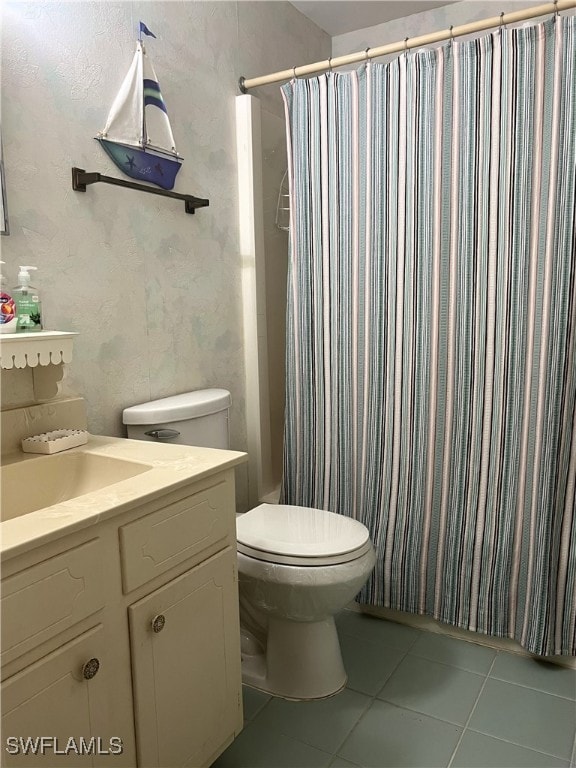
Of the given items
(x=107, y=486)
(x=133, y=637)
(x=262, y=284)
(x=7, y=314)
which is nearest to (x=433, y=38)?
(x=262, y=284)

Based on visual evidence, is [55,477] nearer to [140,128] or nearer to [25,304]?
[25,304]

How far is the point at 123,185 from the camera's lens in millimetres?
1684

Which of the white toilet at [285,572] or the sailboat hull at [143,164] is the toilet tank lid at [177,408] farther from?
the sailboat hull at [143,164]

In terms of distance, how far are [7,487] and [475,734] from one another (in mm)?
1293

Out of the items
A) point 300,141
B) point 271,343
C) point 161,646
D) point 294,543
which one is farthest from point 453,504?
point 300,141

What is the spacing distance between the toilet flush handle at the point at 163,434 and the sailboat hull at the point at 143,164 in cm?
72

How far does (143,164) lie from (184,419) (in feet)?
2.42

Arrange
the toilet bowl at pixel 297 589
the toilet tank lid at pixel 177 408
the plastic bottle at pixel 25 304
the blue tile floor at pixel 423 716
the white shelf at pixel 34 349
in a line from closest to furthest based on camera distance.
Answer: the white shelf at pixel 34 349
the plastic bottle at pixel 25 304
the blue tile floor at pixel 423 716
the toilet bowl at pixel 297 589
the toilet tank lid at pixel 177 408

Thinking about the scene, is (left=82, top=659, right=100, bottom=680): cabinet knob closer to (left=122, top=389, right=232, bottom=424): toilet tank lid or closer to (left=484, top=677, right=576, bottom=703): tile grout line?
(left=122, top=389, right=232, bottom=424): toilet tank lid

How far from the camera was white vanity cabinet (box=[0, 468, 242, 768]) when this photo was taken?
3.08 feet

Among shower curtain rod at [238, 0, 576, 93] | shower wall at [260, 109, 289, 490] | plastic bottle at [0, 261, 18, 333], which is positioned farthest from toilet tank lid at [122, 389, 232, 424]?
shower curtain rod at [238, 0, 576, 93]

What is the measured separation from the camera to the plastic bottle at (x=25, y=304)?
1403 millimetres

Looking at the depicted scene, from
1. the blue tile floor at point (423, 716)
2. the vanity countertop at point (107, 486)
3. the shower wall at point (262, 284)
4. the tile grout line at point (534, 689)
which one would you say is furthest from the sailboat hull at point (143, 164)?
the tile grout line at point (534, 689)

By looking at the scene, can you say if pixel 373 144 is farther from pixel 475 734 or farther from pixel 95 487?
pixel 475 734
